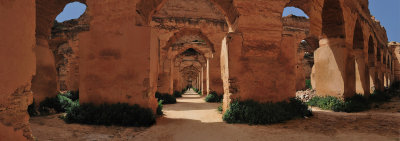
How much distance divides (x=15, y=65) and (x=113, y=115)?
2.88m

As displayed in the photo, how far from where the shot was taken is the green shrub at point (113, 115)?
497 centimetres

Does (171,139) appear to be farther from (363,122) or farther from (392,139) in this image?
(363,122)

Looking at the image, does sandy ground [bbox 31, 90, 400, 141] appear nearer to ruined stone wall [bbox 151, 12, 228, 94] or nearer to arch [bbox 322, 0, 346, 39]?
arch [bbox 322, 0, 346, 39]

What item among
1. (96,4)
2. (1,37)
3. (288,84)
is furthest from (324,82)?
(1,37)

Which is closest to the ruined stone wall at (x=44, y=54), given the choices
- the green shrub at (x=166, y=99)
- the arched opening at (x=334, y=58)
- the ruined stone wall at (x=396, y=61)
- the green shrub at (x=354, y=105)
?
the green shrub at (x=166, y=99)

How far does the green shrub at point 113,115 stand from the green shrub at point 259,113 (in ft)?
6.91

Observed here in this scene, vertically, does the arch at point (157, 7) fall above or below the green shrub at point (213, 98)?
above

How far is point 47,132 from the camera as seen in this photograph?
379 centimetres

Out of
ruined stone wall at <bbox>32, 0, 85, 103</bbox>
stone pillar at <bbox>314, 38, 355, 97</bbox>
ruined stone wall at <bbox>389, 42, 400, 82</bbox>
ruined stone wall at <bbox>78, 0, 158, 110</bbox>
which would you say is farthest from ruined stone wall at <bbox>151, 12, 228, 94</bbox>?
ruined stone wall at <bbox>389, 42, 400, 82</bbox>

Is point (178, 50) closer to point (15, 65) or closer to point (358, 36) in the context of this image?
point (358, 36)

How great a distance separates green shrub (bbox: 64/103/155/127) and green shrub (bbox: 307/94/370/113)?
267 inches

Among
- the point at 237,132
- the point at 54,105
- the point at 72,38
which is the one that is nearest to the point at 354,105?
the point at 237,132

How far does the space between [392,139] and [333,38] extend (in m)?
5.86

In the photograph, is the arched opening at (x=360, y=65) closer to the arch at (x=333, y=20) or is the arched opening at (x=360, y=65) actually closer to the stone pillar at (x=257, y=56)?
the arch at (x=333, y=20)
